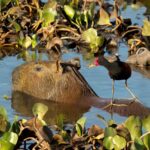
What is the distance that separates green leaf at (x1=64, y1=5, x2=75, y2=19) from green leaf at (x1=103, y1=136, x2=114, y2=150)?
5.00m

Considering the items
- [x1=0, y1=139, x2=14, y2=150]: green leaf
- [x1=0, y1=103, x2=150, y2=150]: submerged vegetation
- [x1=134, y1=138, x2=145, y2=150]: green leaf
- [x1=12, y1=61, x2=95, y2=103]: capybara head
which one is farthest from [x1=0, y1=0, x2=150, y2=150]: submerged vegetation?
[x1=134, y1=138, x2=145, y2=150]: green leaf

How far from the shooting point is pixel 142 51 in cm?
1116

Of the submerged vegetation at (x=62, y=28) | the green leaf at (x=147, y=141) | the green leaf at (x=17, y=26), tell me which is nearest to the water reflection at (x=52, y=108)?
the submerged vegetation at (x=62, y=28)

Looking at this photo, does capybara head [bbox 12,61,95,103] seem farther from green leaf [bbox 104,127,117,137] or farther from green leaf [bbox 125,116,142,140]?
green leaf [bbox 104,127,117,137]

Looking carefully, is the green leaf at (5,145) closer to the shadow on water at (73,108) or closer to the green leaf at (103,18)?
the shadow on water at (73,108)

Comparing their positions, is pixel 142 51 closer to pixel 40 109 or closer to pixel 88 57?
pixel 88 57

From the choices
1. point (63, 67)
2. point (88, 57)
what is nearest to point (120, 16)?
point (88, 57)

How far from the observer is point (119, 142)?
7004 mm

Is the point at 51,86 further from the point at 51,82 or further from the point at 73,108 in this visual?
→ the point at 73,108

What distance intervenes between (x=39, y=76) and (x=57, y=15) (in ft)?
7.35

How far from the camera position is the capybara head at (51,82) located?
9.79 meters

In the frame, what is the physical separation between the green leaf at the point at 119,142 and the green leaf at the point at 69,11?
16.6 ft

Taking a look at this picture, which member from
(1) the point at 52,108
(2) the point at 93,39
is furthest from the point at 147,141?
(2) the point at 93,39

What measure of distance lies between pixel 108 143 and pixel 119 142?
4.7 inches
